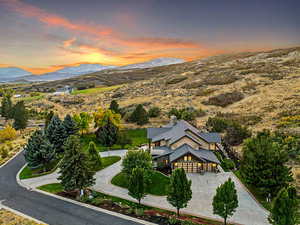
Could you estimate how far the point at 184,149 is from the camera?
36.6 m

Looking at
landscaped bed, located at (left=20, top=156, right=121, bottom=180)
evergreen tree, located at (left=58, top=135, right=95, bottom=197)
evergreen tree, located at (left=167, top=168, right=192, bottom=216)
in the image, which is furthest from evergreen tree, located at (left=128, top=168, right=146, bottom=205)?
landscaped bed, located at (left=20, top=156, right=121, bottom=180)

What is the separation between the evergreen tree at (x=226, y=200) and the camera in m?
21.8

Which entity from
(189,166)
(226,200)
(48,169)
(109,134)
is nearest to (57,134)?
(48,169)

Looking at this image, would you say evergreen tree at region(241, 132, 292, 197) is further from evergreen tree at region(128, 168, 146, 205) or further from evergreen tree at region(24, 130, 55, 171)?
evergreen tree at region(24, 130, 55, 171)

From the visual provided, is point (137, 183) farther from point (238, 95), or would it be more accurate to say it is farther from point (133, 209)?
point (238, 95)

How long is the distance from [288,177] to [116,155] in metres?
30.9

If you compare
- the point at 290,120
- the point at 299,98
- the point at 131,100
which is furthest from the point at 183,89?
the point at 290,120

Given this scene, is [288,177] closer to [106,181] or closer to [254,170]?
[254,170]

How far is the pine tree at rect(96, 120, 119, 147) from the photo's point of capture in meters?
48.7

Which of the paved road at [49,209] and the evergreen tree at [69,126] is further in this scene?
the evergreen tree at [69,126]

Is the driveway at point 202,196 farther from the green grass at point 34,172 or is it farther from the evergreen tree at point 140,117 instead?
the evergreen tree at point 140,117

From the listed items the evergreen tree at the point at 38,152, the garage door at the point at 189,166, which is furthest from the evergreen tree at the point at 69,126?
the garage door at the point at 189,166

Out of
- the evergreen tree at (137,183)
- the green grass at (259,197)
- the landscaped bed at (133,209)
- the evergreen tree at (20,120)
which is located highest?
the evergreen tree at (20,120)

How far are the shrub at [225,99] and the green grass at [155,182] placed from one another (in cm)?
5268
